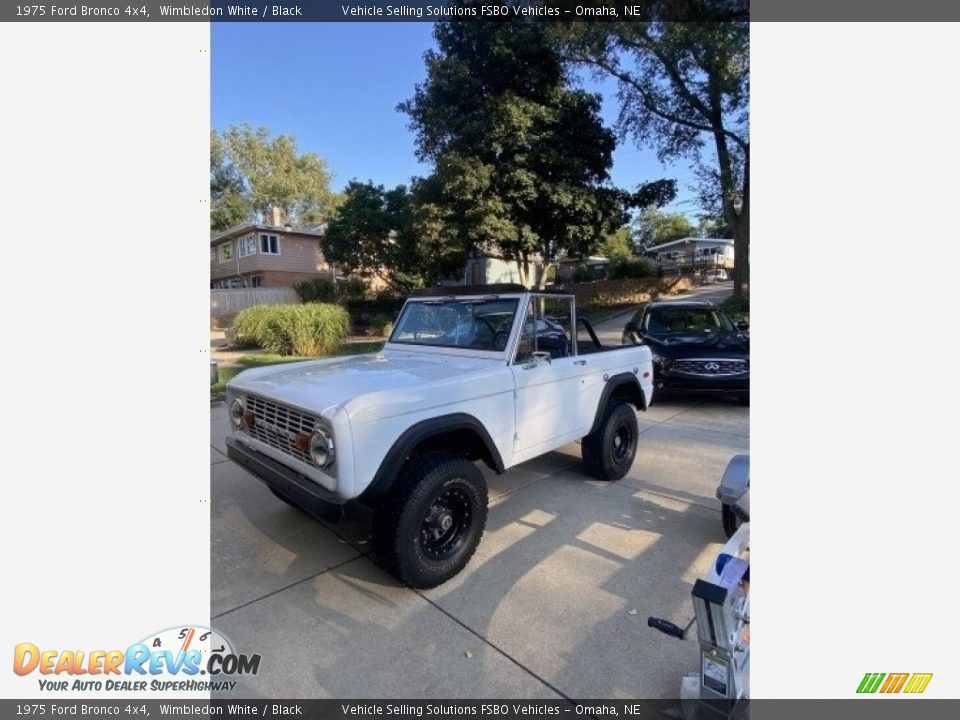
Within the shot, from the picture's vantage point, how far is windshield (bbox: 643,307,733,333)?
8.08 metres

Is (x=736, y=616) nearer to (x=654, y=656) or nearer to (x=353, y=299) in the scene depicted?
(x=654, y=656)

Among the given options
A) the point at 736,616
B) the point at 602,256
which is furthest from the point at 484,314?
→ the point at 602,256

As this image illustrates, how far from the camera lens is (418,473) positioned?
104 inches

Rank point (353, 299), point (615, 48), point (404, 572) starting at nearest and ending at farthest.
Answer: point (404, 572) → point (615, 48) → point (353, 299)

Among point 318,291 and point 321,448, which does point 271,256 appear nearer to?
point 318,291

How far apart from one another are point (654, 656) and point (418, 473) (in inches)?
54.8

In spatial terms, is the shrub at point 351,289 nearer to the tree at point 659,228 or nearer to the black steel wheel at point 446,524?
the black steel wheel at point 446,524

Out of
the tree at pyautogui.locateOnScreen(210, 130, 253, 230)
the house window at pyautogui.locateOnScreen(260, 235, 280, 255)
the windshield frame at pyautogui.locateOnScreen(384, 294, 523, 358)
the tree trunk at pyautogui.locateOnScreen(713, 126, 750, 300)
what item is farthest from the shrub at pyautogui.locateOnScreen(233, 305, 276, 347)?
the tree at pyautogui.locateOnScreen(210, 130, 253, 230)

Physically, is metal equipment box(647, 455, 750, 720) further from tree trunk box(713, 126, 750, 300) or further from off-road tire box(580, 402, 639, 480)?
tree trunk box(713, 126, 750, 300)

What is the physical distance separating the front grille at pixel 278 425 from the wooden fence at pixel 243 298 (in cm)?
1997

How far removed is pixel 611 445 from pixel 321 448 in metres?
2.65
